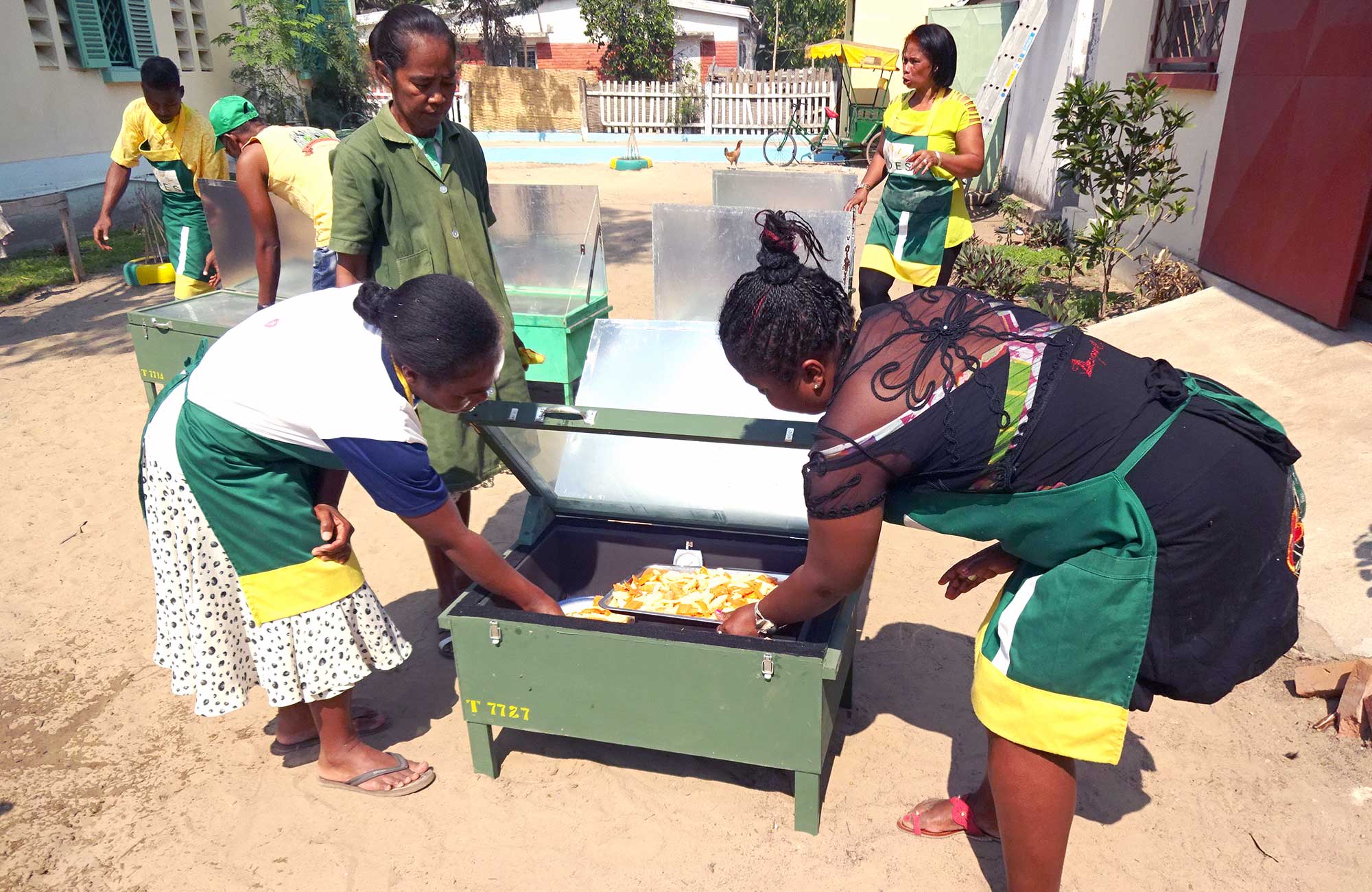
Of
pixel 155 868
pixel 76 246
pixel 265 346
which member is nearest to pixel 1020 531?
pixel 265 346

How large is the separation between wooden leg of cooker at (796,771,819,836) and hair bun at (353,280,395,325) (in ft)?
5.21

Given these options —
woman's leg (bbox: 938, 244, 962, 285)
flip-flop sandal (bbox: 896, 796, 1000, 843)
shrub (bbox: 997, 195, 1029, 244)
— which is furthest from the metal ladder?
flip-flop sandal (bbox: 896, 796, 1000, 843)

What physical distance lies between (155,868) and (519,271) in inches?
159

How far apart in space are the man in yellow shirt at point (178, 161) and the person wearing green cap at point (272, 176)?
1.36 meters

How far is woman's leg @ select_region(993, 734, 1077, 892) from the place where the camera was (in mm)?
1999

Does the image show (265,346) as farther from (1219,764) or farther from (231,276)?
(231,276)

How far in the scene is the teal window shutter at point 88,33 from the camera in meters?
12.1

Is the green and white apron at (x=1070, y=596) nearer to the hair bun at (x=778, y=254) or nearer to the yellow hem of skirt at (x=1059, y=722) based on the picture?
the yellow hem of skirt at (x=1059, y=722)

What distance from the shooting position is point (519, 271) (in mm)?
5922

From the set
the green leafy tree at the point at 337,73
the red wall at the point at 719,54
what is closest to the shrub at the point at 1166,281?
the green leafy tree at the point at 337,73

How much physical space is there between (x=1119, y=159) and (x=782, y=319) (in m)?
5.90

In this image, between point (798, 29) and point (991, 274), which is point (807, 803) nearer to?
point (991, 274)

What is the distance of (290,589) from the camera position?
8.27 ft

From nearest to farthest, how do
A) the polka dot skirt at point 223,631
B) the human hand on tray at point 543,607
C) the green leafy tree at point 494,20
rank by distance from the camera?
the polka dot skirt at point 223,631, the human hand on tray at point 543,607, the green leafy tree at point 494,20
